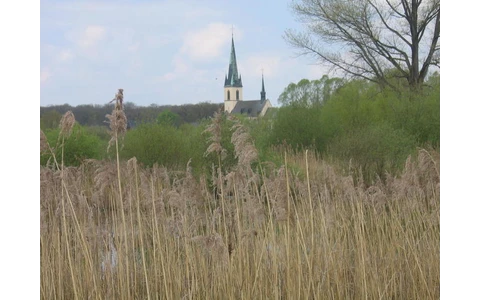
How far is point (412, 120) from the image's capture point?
14398 mm

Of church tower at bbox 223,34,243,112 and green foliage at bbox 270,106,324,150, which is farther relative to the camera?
church tower at bbox 223,34,243,112

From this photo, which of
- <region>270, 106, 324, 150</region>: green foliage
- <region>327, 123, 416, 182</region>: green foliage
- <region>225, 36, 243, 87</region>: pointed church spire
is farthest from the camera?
<region>225, 36, 243, 87</region>: pointed church spire

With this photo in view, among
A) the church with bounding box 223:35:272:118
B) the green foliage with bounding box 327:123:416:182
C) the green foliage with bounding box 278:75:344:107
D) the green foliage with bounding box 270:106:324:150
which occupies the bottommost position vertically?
the green foliage with bounding box 327:123:416:182

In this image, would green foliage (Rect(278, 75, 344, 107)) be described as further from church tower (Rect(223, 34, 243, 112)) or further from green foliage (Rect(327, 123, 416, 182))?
church tower (Rect(223, 34, 243, 112))

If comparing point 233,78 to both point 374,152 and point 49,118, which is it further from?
point 374,152

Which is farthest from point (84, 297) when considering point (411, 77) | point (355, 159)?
point (411, 77)

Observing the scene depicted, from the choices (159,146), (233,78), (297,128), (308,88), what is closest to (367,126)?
(297,128)

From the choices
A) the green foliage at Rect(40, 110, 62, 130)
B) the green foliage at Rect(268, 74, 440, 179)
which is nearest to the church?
the green foliage at Rect(268, 74, 440, 179)

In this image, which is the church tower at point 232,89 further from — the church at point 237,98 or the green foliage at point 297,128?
the green foliage at point 297,128

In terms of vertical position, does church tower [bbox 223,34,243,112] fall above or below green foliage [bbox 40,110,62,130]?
above

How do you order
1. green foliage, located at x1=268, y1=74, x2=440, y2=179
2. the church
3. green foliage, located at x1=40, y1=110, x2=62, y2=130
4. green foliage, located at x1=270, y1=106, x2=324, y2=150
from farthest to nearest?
1. the church
2. green foliage, located at x1=270, y1=106, x2=324, y2=150
3. green foliage, located at x1=40, y1=110, x2=62, y2=130
4. green foliage, located at x1=268, y1=74, x2=440, y2=179

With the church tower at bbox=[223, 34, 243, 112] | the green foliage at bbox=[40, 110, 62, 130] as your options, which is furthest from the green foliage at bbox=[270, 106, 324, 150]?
the church tower at bbox=[223, 34, 243, 112]
